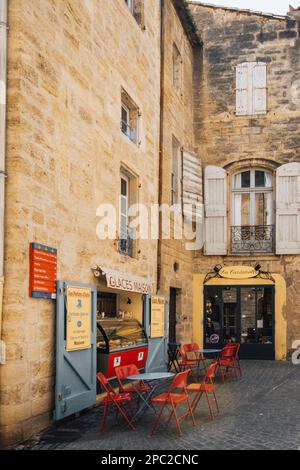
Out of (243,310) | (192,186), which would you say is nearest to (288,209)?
(192,186)

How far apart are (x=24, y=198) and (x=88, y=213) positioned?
1877mm

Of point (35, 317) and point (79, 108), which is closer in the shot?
point (35, 317)

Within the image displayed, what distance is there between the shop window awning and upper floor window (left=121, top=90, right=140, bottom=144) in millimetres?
2731

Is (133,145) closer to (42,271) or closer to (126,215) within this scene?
(126,215)

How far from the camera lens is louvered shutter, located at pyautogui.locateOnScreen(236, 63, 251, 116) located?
601 inches

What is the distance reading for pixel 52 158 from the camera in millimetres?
7055

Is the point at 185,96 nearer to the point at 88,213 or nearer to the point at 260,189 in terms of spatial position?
the point at 260,189

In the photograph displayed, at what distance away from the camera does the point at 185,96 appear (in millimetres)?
14641

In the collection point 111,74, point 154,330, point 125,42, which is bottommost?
point 154,330

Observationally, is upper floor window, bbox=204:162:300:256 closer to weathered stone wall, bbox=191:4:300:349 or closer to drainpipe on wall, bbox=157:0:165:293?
weathered stone wall, bbox=191:4:300:349

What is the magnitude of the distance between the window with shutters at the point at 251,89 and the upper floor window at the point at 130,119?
17.2ft

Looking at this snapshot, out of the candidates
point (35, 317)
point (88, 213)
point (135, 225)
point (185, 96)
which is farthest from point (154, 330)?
point (185, 96)
